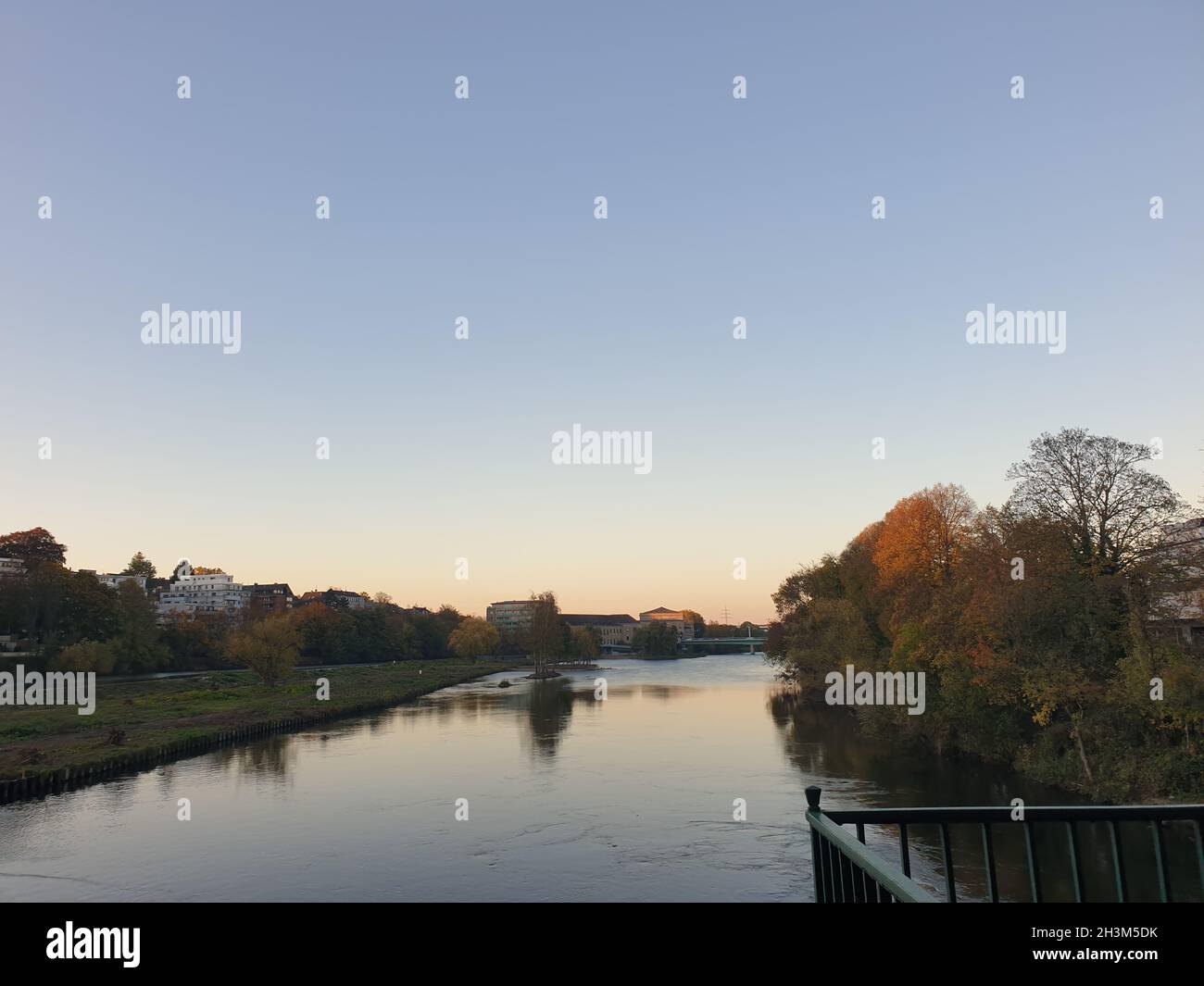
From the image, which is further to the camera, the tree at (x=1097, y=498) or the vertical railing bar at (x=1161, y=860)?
the tree at (x=1097, y=498)

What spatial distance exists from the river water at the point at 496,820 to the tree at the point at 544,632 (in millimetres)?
67031

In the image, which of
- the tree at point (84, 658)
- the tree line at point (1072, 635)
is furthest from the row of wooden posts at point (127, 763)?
the tree line at point (1072, 635)

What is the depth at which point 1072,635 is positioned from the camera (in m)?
33.2

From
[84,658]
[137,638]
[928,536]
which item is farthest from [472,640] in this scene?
[928,536]

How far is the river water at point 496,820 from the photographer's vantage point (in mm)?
24922

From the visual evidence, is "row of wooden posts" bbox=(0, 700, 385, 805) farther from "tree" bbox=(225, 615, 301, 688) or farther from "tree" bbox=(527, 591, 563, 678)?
"tree" bbox=(527, 591, 563, 678)

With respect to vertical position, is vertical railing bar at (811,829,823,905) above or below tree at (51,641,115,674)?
above

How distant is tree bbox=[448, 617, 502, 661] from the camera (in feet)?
485

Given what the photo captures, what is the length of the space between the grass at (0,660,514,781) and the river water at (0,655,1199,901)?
3468mm

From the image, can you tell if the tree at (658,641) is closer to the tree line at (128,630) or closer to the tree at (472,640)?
the tree at (472,640)

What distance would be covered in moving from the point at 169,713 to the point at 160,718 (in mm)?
3637

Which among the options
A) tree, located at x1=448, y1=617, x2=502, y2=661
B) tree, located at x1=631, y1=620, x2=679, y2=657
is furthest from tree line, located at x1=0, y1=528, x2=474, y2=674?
tree, located at x1=631, y1=620, x2=679, y2=657

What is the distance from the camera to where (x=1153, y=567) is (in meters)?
32.4

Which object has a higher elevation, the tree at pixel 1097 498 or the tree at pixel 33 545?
the tree at pixel 33 545
